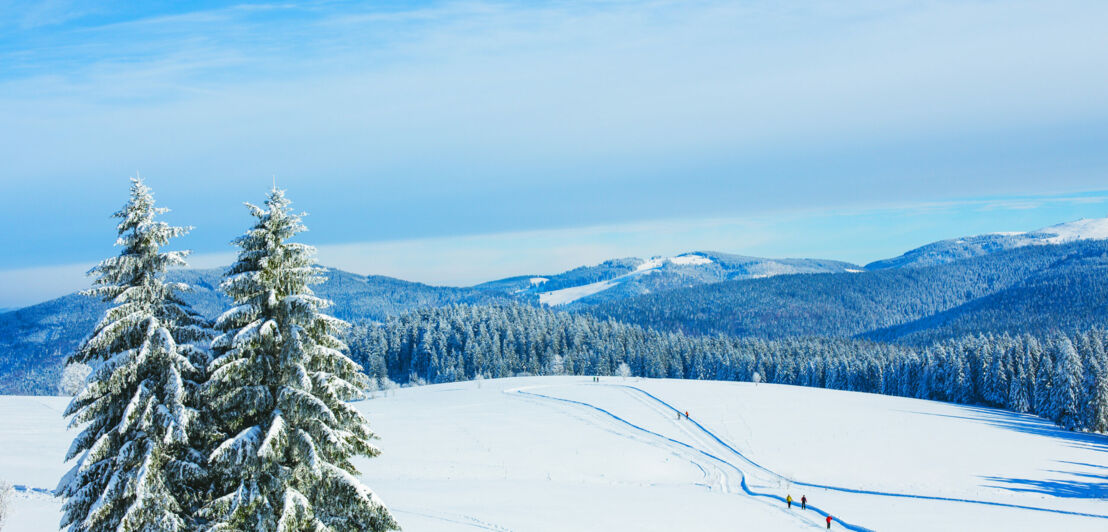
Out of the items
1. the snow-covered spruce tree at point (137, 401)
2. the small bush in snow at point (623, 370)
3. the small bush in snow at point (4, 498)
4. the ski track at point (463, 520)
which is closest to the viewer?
the snow-covered spruce tree at point (137, 401)

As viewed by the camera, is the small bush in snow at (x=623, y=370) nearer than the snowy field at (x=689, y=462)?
No

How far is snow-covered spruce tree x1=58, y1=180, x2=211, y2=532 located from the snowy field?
1343 cm

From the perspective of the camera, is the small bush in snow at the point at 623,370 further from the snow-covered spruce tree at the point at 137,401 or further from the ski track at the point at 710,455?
the snow-covered spruce tree at the point at 137,401

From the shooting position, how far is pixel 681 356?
133500 mm

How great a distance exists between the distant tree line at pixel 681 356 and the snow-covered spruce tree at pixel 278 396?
104 meters

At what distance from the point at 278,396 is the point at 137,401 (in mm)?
3511

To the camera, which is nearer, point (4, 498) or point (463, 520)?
point (4, 498)

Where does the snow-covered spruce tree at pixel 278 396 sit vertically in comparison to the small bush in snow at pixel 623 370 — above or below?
above

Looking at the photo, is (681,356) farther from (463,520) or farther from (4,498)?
(4,498)

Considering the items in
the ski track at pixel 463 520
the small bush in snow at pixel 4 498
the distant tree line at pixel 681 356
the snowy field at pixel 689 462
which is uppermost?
the distant tree line at pixel 681 356

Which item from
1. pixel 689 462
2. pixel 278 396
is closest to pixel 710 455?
pixel 689 462

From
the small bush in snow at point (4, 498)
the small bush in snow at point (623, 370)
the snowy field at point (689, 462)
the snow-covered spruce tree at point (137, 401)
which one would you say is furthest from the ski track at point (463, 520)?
the small bush in snow at point (623, 370)

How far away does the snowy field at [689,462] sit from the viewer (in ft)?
108

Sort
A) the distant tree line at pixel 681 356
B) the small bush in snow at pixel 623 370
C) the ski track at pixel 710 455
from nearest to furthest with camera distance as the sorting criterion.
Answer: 1. the ski track at pixel 710 455
2. the distant tree line at pixel 681 356
3. the small bush in snow at pixel 623 370
